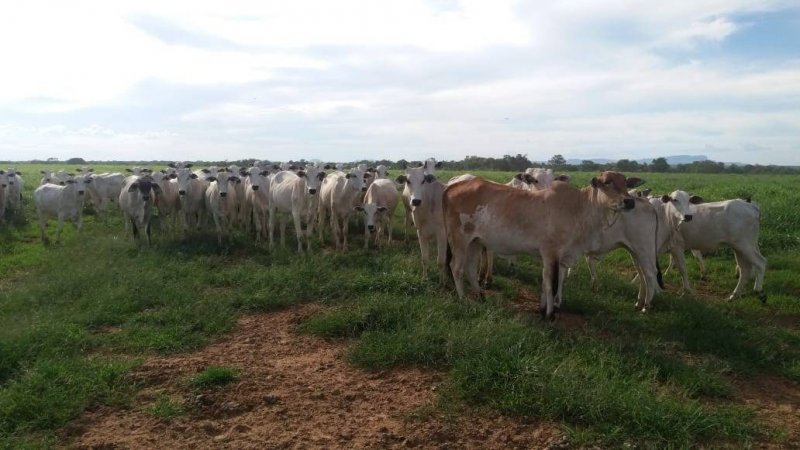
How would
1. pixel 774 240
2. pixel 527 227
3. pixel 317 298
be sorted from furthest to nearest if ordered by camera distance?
pixel 774 240 → pixel 317 298 → pixel 527 227

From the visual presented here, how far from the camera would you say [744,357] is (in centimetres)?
737

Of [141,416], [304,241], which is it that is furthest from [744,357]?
[304,241]

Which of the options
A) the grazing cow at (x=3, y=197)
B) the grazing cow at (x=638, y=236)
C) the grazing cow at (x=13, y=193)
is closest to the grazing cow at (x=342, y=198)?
the grazing cow at (x=638, y=236)

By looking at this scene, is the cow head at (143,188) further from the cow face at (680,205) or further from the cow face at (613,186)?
the cow face at (680,205)

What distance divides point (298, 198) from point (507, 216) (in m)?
7.03

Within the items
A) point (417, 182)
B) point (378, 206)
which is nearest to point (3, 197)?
point (378, 206)

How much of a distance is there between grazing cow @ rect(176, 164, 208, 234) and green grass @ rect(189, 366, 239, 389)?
11.3 meters

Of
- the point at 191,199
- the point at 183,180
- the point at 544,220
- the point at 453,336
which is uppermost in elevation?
the point at 183,180

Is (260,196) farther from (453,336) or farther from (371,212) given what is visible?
(453,336)

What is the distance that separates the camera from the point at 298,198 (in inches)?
582

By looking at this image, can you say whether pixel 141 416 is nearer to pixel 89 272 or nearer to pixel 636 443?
pixel 636 443

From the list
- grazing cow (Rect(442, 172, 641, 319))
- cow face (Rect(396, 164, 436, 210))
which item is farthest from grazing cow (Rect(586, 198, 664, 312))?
cow face (Rect(396, 164, 436, 210))

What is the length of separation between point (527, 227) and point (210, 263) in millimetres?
6915

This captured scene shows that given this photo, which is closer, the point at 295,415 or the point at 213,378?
the point at 295,415
